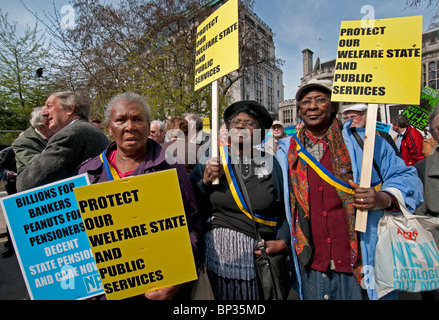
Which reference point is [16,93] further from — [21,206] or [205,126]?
[21,206]

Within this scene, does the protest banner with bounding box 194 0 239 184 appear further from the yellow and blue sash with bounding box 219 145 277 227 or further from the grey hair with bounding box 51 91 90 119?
the grey hair with bounding box 51 91 90 119

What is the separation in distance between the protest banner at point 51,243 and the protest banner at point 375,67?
1.83 metres

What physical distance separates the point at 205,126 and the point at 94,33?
10688 mm

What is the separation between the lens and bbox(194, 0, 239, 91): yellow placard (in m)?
1.93

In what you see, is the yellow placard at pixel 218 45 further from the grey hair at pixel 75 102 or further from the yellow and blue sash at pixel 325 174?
the grey hair at pixel 75 102

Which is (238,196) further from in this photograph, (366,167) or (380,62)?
(380,62)

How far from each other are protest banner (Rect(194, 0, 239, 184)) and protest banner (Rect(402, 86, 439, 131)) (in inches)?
196

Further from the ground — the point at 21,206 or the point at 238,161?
the point at 238,161

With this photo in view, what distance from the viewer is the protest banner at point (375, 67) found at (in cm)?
172

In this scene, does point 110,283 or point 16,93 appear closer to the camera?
point 110,283

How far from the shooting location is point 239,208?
1.90 meters

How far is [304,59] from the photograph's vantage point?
178 feet

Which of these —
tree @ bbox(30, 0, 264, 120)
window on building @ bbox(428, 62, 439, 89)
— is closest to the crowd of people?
tree @ bbox(30, 0, 264, 120)
